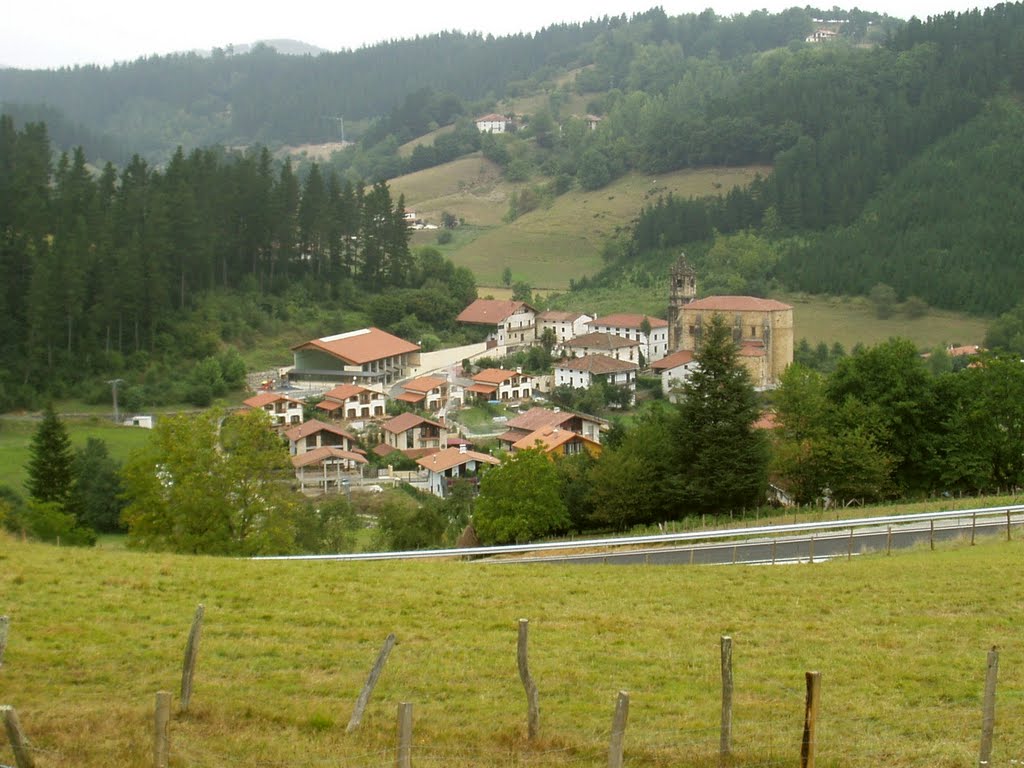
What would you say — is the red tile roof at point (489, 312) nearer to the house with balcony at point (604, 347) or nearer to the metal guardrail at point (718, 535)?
the house with balcony at point (604, 347)

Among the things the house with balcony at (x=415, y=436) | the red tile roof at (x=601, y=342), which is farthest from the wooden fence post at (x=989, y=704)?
the red tile roof at (x=601, y=342)

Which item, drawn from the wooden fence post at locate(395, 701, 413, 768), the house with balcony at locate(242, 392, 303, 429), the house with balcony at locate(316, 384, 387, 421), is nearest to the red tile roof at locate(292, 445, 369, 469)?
the house with balcony at locate(242, 392, 303, 429)

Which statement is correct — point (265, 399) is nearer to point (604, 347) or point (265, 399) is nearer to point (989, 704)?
point (604, 347)

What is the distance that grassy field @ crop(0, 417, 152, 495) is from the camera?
1427 inches

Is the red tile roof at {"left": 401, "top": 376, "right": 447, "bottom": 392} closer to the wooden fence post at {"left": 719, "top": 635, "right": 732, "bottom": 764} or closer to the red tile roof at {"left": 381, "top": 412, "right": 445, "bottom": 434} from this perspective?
the red tile roof at {"left": 381, "top": 412, "right": 445, "bottom": 434}

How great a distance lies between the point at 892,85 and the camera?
10062 centimetres

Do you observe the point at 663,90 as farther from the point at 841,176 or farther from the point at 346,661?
the point at 346,661

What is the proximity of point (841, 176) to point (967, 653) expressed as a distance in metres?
81.7

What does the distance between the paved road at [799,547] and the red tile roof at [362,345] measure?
31321 mm

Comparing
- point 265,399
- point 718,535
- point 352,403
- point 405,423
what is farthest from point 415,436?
point 718,535

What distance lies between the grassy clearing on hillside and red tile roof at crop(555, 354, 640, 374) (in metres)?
36.4

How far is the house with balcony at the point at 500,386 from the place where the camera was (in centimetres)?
5041

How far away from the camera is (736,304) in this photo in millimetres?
57938

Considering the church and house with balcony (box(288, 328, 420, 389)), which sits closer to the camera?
house with balcony (box(288, 328, 420, 389))
